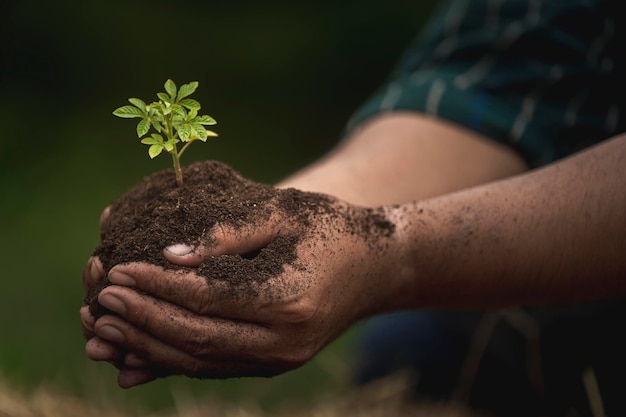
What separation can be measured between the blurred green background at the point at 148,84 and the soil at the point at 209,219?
192 centimetres

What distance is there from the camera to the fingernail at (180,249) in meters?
1.08

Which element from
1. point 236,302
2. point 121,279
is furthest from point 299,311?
point 121,279

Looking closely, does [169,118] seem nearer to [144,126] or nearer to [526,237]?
[144,126]

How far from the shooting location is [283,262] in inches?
42.9

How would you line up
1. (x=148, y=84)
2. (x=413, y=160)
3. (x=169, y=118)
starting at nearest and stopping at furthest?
(x=169, y=118) < (x=413, y=160) < (x=148, y=84)

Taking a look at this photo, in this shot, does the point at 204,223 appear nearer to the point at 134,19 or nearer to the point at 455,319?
the point at 455,319

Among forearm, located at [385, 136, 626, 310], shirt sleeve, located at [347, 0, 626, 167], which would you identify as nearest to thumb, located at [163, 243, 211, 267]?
forearm, located at [385, 136, 626, 310]

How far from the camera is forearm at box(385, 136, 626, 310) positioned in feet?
3.98

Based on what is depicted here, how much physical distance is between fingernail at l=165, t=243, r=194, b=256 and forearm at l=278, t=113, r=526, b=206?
49 cm

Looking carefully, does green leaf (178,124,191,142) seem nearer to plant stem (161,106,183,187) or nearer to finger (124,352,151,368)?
plant stem (161,106,183,187)

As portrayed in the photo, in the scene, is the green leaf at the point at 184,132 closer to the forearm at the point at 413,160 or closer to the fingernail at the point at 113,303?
the fingernail at the point at 113,303

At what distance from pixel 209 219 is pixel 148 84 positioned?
9.42 ft

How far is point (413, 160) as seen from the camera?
1656 millimetres

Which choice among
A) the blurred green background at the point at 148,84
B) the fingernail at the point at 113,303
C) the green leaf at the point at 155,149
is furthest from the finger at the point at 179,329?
→ the blurred green background at the point at 148,84
